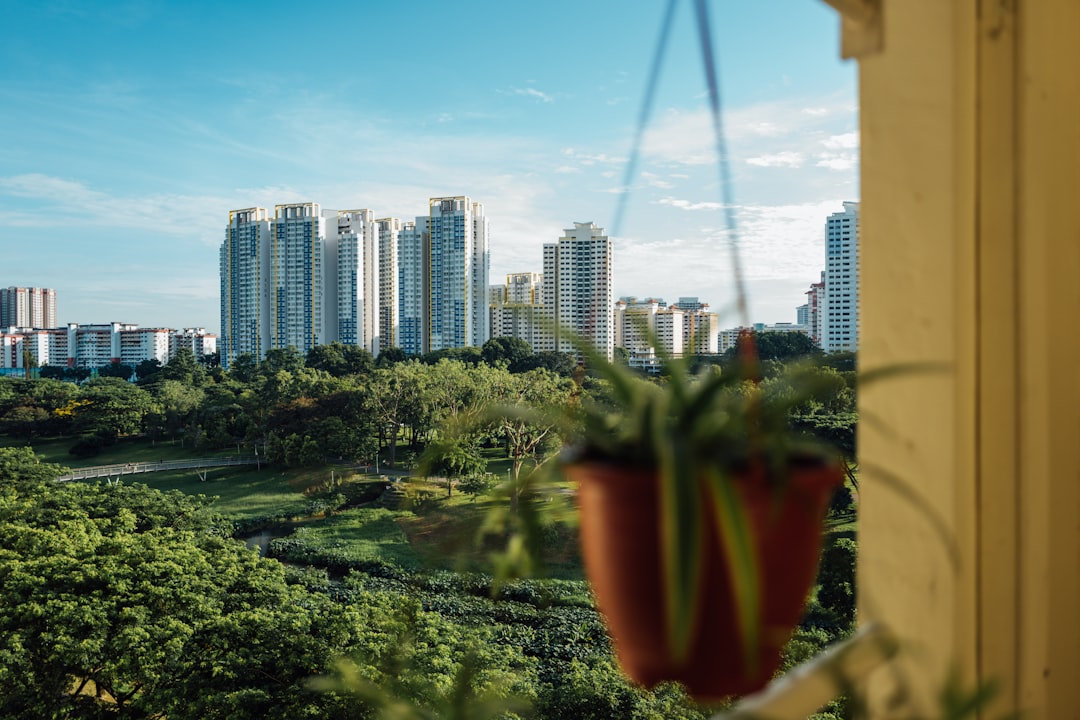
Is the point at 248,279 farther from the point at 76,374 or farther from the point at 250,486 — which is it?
the point at 250,486

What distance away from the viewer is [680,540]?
366mm

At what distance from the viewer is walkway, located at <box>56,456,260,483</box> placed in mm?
18438

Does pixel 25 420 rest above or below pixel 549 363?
below

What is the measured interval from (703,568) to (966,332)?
0.36 metres

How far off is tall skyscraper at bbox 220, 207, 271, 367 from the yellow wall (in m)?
33.9

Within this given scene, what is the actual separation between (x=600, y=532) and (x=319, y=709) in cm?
760

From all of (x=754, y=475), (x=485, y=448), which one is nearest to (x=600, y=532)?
(x=754, y=475)

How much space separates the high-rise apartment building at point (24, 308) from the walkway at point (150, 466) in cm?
2747

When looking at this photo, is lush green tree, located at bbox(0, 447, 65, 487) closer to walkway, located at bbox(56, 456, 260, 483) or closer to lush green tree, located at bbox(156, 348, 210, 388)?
walkway, located at bbox(56, 456, 260, 483)

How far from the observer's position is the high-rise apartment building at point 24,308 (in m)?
40.6

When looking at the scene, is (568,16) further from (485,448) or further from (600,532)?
(600,532)

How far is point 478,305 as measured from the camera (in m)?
29.8

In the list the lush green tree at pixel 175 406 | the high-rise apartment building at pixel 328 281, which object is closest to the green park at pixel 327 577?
the lush green tree at pixel 175 406

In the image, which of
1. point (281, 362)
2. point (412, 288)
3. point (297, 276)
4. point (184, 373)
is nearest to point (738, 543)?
point (281, 362)
